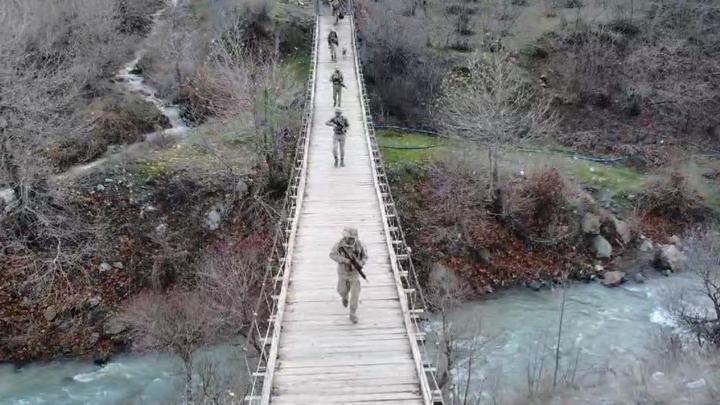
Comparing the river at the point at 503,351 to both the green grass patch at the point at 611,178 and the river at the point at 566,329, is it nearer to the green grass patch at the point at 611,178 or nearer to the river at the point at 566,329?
the river at the point at 566,329

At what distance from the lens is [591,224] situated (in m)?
28.4

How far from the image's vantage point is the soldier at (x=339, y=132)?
1998 cm

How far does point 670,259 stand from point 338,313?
716 inches

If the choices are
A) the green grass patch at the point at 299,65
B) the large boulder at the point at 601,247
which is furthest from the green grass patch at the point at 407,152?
the large boulder at the point at 601,247

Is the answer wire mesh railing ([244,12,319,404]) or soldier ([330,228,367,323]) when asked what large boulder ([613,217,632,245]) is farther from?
soldier ([330,228,367,323])

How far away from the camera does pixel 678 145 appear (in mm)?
34188

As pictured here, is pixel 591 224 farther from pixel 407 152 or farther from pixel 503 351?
pixel 503 351

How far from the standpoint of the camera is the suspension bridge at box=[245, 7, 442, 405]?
11.2m

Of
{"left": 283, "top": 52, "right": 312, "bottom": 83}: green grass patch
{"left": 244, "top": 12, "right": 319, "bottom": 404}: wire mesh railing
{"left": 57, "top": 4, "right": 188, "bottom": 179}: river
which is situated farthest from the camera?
{"left": 283, "top": 52, "right": 312, "bottom": 83}: green grass patch

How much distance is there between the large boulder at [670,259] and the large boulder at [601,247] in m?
1.70

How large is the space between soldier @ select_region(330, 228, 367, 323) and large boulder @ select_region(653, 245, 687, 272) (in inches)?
705

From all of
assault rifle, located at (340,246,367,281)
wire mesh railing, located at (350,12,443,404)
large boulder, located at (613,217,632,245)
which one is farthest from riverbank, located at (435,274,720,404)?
assault rifle, located at (340,246,367,281)

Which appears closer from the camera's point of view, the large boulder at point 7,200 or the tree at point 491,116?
the large boulder at point 7,200

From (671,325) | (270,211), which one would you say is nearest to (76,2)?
(270,211)
